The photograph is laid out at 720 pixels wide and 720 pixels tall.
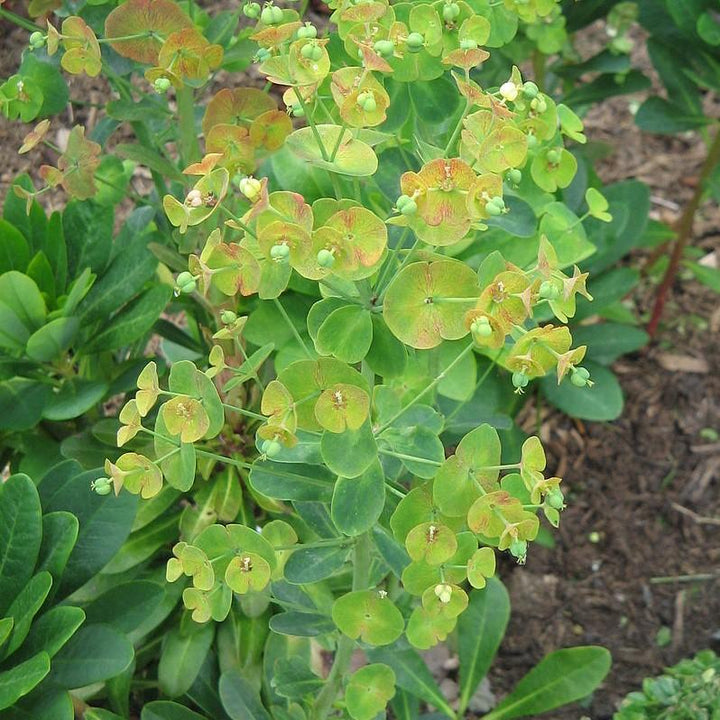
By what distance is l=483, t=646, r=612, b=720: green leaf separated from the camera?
1.75 meters

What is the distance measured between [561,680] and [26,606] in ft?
3.12

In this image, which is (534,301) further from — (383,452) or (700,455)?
(700,455)

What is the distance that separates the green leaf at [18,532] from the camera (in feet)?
4.56

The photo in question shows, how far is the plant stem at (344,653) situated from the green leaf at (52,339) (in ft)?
2.03

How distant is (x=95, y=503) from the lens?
1.49m

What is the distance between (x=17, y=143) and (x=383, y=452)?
1.98 m

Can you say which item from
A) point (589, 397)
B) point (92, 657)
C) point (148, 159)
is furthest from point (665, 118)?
point (92, 657)

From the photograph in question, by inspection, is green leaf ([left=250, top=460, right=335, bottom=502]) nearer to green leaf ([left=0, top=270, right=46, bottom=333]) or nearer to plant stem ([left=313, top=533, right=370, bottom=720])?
plant stem ([left=313, top=533, right=370, bottom=720])

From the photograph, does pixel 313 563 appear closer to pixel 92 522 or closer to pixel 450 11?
pixel 92 522

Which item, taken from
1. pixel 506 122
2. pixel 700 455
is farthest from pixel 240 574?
pixel 700 455

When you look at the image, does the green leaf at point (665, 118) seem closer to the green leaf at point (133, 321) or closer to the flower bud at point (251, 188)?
the green leaf at point (133, 321)

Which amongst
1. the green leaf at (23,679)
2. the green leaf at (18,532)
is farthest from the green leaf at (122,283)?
the green leaf at (23,679)

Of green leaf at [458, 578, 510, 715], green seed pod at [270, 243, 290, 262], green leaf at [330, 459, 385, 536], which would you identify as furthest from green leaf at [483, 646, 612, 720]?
green seed pod at [270, 243, 290, 262]

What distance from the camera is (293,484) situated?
4.10 ft
